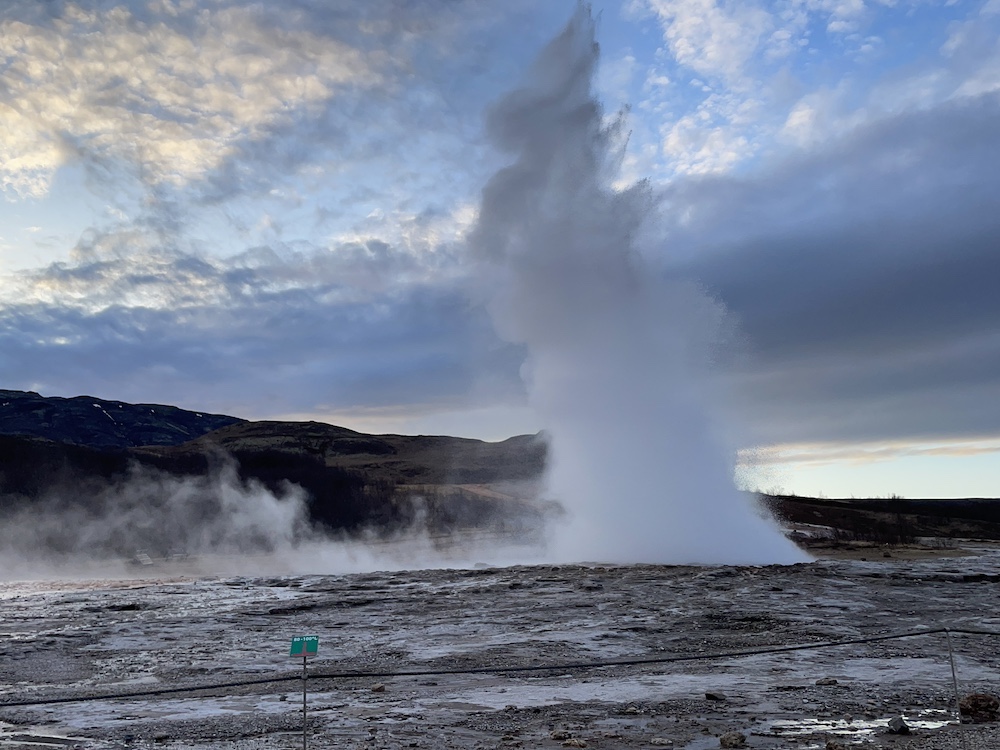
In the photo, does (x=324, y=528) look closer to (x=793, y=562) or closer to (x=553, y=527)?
(x=553, y=527)

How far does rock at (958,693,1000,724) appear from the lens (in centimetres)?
884

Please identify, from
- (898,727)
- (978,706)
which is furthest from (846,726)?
(978,706)

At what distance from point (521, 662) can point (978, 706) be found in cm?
632

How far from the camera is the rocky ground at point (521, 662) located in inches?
339

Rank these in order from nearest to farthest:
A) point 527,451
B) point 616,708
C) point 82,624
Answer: point 616,708 → point 82,624 → point 527,451

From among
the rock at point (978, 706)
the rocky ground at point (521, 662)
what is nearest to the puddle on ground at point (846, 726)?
the rocky ground at point (521, 662)

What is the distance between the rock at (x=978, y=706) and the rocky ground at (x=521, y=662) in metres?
0.17

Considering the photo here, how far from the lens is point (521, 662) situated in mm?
13125

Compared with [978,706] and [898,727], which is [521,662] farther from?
[978,706]

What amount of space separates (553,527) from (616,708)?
96.0 feet

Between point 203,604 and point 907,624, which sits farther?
point 203,604

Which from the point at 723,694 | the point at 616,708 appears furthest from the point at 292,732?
the point at 723,694

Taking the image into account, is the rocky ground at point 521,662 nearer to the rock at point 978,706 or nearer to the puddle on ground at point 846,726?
the puddle on ground at point 846,726

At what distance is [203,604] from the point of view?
22984 millimetres
